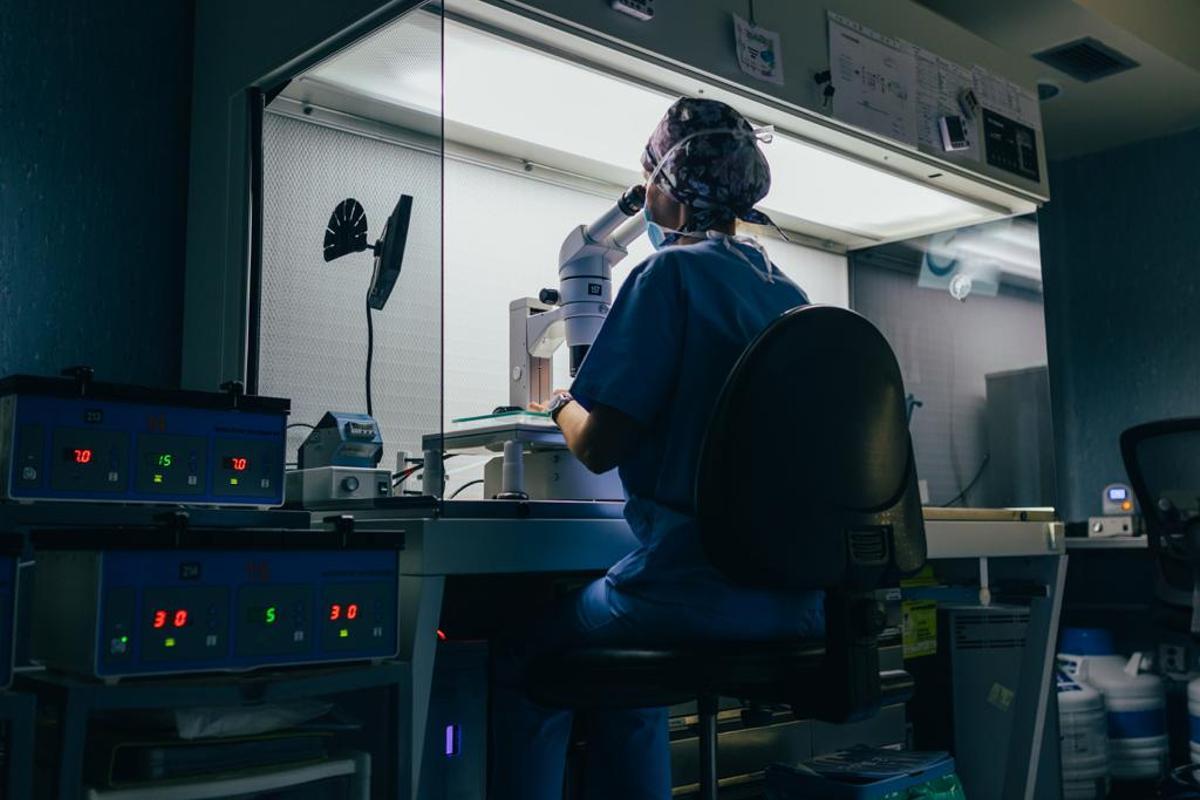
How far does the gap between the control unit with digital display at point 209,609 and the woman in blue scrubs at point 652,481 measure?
238 mm

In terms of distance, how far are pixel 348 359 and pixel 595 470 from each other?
64 cm

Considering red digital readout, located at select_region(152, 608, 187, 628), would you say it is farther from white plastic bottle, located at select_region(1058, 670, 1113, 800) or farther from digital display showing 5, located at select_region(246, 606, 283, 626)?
white plastic bottle, located at select_region(1058, 670, 1113, 800)

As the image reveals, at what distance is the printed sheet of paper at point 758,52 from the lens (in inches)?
89.0

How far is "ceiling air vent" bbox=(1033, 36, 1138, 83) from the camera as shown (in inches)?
142

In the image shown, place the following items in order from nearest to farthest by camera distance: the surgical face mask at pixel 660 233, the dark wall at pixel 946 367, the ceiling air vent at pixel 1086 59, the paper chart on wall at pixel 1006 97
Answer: the surgical face mask at pixel 660 233 → the paper chart on wall at pixel 1006 97 → the dark wall at pixel 946 367 → the ceiling air vent at pixel 1086 59

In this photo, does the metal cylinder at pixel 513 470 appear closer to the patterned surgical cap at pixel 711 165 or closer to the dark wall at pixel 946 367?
the patterned surgical cap at pixel 711 165

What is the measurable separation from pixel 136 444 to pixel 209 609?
34 centimetres

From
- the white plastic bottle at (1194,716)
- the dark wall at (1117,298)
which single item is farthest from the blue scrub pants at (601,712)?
the dark wall at (1117,298)

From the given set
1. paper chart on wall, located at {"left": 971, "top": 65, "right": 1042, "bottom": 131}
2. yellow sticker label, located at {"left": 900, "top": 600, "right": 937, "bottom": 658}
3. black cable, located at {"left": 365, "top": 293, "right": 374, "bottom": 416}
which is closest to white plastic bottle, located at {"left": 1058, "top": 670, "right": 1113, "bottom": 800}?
yellow sticker label, located at {"left": 900, "top": 600, "right": 937, "bottom": 658}

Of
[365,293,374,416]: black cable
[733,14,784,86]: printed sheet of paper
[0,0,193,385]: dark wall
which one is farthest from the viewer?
[733,14,784,86]: printed sheet of paper

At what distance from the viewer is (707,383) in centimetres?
143

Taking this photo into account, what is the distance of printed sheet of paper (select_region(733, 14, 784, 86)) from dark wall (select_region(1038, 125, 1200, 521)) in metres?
2.81

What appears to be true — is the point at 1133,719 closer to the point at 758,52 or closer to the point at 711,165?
the point at 758,52

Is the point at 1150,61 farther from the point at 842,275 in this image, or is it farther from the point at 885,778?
the point at 885,778
